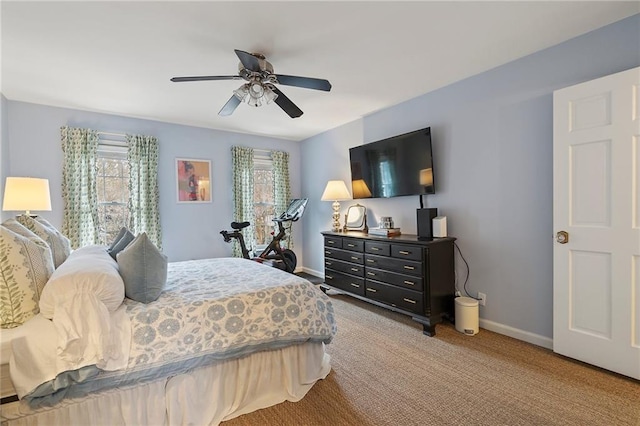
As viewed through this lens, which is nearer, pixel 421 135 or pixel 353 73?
pixel 353 73

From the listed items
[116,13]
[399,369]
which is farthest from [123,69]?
[399,369]

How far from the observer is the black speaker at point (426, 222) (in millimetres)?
3238

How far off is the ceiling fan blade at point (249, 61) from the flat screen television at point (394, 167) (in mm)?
1994

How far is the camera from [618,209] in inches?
82.7

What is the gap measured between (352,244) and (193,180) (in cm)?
274

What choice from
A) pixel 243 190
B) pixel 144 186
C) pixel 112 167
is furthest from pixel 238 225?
pixel 112 167

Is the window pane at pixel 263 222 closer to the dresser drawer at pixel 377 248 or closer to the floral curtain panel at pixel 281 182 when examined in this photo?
the floral curtain panel at pixel 281 182

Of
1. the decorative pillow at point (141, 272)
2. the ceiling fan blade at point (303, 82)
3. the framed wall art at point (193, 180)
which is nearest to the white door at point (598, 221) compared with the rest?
the ceiling fan blade at point (303, 82)

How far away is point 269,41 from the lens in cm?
234

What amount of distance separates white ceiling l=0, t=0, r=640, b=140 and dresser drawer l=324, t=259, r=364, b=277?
2139 mm

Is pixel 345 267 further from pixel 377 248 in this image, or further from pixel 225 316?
pixel 225 316

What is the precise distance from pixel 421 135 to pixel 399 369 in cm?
245

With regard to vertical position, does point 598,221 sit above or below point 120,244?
above

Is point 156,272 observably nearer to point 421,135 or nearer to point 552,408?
point 552,408
